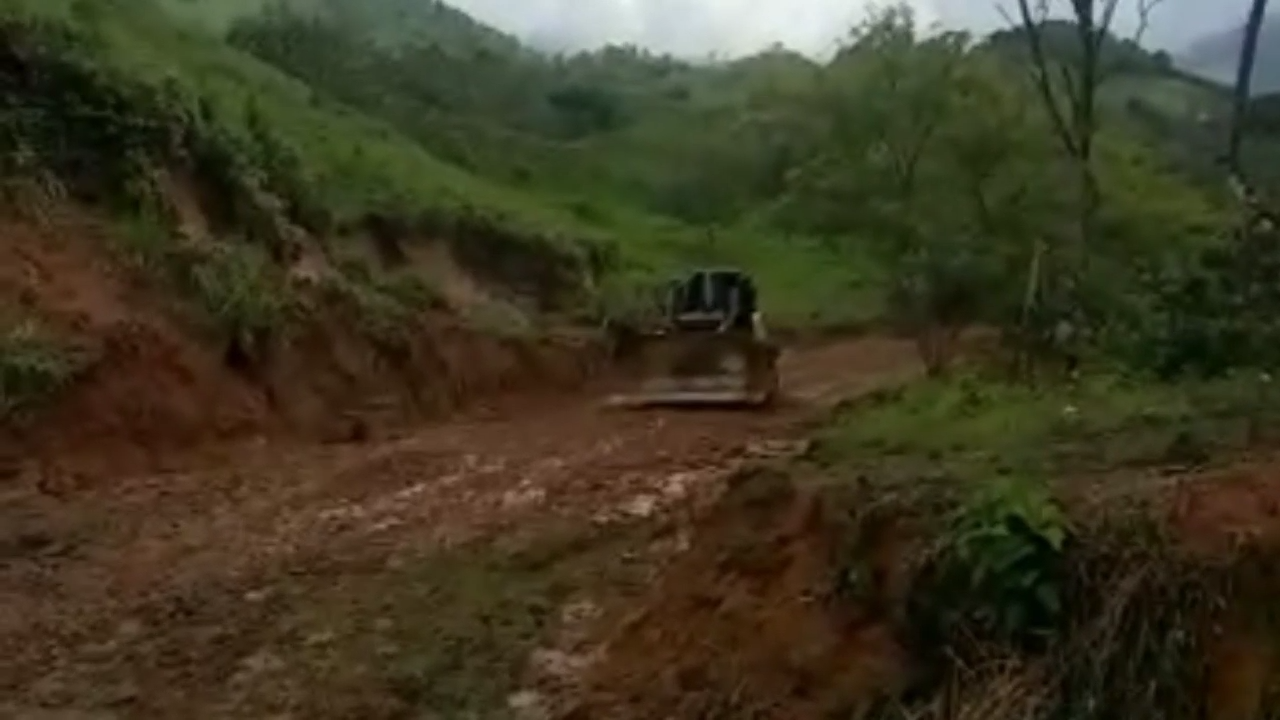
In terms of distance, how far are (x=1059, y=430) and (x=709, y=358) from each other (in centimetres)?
1040

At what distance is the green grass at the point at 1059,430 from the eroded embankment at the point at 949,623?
0.66m

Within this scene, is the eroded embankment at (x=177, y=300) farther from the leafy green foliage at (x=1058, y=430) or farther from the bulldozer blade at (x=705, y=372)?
the leafy green foliage at (x=1058, y=430)

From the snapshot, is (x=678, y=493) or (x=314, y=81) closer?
(x=678, y=493)

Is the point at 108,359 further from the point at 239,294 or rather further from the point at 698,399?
the point at 698,399

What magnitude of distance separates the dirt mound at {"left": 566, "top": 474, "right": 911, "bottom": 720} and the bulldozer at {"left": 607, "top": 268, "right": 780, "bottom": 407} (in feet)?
32.5

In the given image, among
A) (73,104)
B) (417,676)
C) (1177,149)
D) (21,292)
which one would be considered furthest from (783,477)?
(1177,149)

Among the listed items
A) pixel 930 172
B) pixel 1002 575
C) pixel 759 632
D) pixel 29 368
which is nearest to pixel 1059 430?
pixel 759 632

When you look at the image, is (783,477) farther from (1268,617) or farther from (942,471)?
(1268,617)

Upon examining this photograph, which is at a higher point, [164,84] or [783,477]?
[164,84]

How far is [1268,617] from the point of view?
6.21m

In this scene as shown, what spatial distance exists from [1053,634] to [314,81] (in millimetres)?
36537

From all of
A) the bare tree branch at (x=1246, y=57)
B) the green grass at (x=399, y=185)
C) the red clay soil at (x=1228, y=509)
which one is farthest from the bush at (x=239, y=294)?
the red clay soil at (x=1228, y=509)

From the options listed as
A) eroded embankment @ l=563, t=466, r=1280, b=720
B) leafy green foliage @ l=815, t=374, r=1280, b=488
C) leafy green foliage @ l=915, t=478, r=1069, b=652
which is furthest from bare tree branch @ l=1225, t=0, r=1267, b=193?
leafy green foliage @ l=915, t=478, r=1069, b=652

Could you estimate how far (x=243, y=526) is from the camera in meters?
12.0
